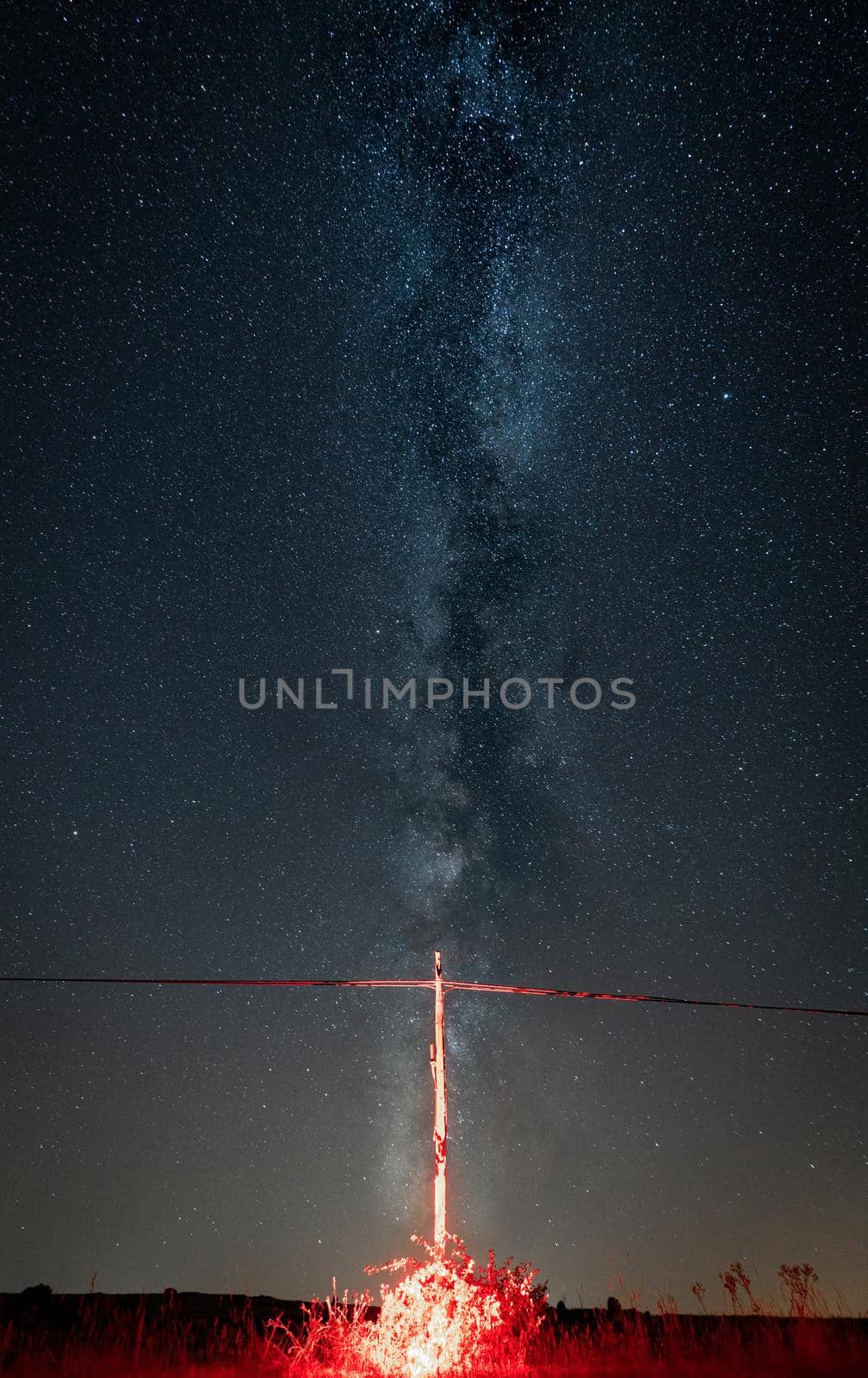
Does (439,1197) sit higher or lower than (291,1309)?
higher

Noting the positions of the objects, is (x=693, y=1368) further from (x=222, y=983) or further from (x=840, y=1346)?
(x=222, y=983)

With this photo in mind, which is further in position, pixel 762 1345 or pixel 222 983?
pixel 222 983

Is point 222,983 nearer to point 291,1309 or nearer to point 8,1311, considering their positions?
point 8,1311

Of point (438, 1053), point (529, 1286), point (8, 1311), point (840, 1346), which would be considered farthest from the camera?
point (8, 1311)

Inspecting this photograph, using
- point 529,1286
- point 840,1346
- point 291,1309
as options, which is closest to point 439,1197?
point 529,1286

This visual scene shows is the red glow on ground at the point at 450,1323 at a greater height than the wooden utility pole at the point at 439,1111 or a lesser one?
lesser

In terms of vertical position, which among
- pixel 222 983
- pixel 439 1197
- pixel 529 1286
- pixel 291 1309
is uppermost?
pixel 222 983

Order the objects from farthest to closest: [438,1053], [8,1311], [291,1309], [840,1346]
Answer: [291,1309], [8,1311], [438,1053], [840,1346]

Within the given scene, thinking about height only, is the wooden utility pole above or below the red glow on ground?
above
